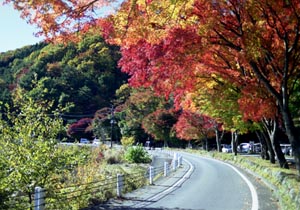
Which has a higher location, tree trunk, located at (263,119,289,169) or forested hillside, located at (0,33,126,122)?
forested hillside, located at (0,33,126,122)

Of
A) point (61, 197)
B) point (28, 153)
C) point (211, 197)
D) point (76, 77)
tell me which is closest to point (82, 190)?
point (61, 197)

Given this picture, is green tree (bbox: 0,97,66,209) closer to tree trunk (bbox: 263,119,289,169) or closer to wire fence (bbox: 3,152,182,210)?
wire fence (bbox: 3,152,182,210)

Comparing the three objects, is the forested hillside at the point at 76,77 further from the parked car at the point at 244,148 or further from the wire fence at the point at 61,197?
the wire fence at the point at 61,197

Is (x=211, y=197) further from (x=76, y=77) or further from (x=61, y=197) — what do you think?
(x=76, y=77)

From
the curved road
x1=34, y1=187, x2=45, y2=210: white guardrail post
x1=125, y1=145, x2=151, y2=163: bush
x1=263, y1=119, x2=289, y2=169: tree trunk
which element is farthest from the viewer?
x1=125, y1=145, x2=151, y2=163: bush

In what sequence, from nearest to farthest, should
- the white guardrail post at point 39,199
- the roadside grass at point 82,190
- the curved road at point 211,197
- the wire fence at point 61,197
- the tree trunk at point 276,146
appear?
the white guardrail post at point 39,199 → the wire fence at point 61,197 → the roadside grass at point 82,190 → the curved road at point 211,197 → the tree trunk at point 276,146

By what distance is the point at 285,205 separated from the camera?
955 centimetres

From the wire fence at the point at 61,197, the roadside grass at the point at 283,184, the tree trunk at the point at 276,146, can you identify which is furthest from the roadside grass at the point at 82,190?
the tree trunk at the point at 276,146

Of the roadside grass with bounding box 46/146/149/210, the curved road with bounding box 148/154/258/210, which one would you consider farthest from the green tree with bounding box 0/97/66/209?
the curved road with bounding box 148/154/258/210

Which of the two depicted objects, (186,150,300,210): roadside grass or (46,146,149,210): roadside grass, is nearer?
(186,150,300,210): roadside grass

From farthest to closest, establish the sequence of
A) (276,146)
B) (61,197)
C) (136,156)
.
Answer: (136,156), (276,146), (61,197)

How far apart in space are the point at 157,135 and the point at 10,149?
4935 centimetres

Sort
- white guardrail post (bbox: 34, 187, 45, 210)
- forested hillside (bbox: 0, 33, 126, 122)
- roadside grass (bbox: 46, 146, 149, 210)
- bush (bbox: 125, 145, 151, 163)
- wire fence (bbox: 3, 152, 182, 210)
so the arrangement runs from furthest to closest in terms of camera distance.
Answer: forested hillside (bbox: 0, 33, 126, 122), bush (bbox: 125, 145, 151, 163), roadside grass (bbox: 46, 146, 149, 210), wire fence (bbox: 3, 152, 182, 210), white guardrail post (bbox: 34, 187, 45, 210)

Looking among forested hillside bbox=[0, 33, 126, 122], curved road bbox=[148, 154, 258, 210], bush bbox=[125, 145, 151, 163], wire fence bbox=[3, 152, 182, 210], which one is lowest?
curved road bbox=[148, 154, 258, 210]
